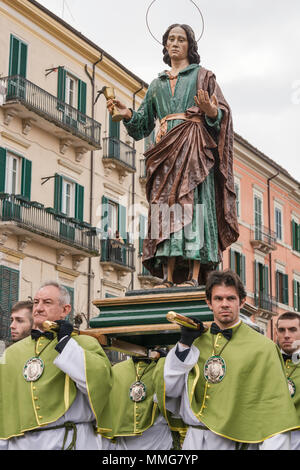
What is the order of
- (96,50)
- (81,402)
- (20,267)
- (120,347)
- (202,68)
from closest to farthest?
1. (81,402)
2. (120,347)
3. (202,68)
4. (20,267)
5. (96,50)

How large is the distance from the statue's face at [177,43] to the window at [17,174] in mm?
15760

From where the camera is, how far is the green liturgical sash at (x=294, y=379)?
5.89 metres

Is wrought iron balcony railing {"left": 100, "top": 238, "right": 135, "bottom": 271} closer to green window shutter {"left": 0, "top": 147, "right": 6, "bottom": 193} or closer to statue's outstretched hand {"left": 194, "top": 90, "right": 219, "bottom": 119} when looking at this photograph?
green window shutter {"left": 0, "top": 147, "right": 6, "bottom": 193}

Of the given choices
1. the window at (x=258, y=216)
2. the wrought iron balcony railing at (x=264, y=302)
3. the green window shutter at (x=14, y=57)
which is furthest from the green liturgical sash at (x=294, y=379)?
the window at (x=258, y=216)

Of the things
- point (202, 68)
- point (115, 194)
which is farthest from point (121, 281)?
point (202, 68)

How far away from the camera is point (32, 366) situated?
18.9ft

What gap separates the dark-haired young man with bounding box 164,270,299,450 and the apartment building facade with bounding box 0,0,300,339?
609 inches

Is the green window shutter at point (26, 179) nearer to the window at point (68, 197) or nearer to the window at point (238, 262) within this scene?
the window at point (68, 197)

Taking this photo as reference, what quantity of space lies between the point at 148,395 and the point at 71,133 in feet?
63.2

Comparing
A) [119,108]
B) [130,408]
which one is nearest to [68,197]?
[119,108]

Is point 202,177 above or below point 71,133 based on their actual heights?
below

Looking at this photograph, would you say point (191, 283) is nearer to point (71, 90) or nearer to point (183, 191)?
point (183, 191)
